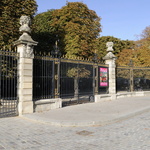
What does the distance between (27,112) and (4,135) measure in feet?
9.75

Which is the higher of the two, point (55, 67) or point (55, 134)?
point (55, 67)

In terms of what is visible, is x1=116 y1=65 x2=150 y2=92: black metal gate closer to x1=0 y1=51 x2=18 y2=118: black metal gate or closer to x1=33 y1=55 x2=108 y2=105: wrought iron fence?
x1=33 y1=55 x2=108 y2=105: wrought iron fence

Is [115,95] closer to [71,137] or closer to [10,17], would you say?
[10,17]

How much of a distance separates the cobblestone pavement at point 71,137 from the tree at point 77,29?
15.0m

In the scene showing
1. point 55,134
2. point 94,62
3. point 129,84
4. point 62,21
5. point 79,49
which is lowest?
point 55,134

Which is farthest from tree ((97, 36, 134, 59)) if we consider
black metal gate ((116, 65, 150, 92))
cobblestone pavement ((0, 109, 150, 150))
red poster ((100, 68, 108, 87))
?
cobblestone pavement ((0, 109, 150, 150))

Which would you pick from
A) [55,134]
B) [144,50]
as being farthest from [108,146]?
[144,50]

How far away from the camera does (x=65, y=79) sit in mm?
12305

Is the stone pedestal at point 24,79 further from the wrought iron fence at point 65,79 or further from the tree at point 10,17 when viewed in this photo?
the tree at point 10,17

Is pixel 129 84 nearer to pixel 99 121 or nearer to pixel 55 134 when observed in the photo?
pixel 99 121

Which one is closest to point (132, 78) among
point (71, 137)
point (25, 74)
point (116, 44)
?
point (25, 74)

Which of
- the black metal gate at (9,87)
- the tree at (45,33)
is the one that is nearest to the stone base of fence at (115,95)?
the black metal gate at (9,87)

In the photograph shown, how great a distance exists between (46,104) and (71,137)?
4202 millimetres

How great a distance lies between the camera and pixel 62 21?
74.5 feet
